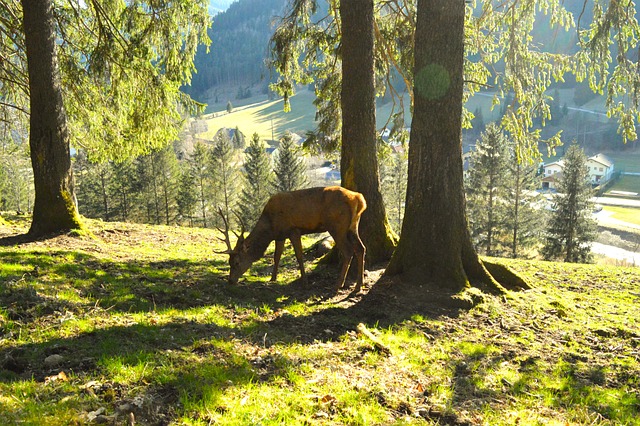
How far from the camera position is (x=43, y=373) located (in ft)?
12.2

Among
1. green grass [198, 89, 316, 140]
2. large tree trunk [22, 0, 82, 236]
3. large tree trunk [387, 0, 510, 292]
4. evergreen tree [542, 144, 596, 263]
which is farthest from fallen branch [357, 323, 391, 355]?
green grass [198, 89, 316, 140]

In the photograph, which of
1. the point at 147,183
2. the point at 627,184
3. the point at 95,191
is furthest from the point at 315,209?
the point at 627,184

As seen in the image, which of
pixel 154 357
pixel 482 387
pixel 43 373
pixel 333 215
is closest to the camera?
pixel 43 373

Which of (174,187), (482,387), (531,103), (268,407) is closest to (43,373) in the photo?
(268,407)

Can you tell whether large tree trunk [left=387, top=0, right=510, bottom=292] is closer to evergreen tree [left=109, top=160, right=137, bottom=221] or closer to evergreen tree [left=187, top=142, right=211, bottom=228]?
evergreen tree [left=187, top=142, right=211, bottom=228]

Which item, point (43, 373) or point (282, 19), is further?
point (282, 19)

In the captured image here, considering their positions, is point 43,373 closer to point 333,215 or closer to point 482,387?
point 482,387

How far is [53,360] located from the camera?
3932 mm

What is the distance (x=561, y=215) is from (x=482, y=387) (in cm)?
3511

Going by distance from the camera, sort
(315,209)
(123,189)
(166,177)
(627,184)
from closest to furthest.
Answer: (315,209) → (123,189) → (166,177) → (627,184)

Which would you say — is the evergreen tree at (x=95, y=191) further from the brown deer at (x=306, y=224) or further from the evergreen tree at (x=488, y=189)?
the brown deer at (x=306, y=224)

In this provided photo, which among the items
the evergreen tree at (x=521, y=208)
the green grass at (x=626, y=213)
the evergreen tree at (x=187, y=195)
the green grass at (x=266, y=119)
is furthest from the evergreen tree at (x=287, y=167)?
the green grass at (x=266, y=119)

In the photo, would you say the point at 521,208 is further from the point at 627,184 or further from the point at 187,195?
the point at 627,184

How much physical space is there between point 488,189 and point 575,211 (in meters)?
6.77
